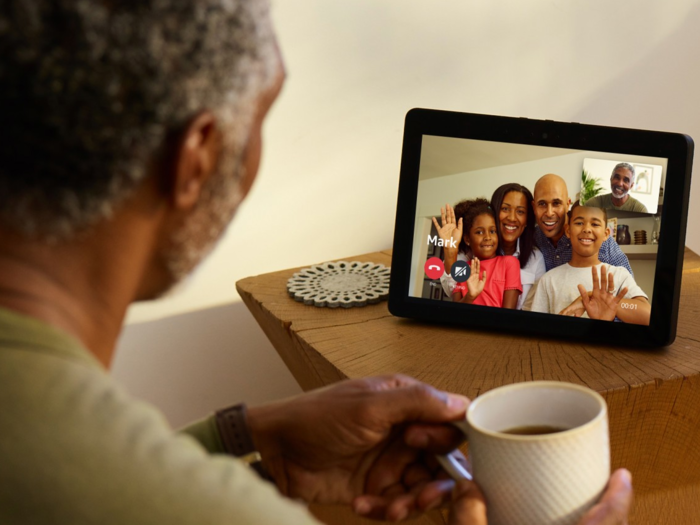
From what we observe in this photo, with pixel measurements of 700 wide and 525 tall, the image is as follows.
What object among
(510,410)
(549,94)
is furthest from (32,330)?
(549,94)

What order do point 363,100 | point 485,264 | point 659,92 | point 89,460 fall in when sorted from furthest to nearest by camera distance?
1. point 659,92
2. point 363,100
3. point 485,264
4. point 89,460

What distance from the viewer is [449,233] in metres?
1.04

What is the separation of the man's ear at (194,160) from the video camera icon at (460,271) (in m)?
0.59

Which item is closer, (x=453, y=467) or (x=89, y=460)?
(x=89, y=460)

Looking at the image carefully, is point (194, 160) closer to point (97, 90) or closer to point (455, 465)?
point (97, 90)

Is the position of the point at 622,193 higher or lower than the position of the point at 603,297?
higher

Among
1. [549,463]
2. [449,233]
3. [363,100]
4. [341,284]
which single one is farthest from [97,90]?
[363,100]

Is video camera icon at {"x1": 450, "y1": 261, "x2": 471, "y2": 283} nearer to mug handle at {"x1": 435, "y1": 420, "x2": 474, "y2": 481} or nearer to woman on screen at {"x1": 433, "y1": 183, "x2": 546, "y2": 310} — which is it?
woman on screen at {"x1": 433, "y1": 183, "x2": 546, "y2": 310}

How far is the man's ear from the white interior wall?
978 millimetres

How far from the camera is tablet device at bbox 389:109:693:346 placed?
0.96 meters

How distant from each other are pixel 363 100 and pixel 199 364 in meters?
0.63

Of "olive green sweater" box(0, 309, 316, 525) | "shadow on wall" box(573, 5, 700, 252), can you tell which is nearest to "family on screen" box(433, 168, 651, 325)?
"olive green sweater" box(0, 309, 316, 525)

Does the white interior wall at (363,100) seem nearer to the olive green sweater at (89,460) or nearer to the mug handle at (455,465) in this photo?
the mug handle at (455,465)

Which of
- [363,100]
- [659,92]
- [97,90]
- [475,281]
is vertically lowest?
[475,281]
